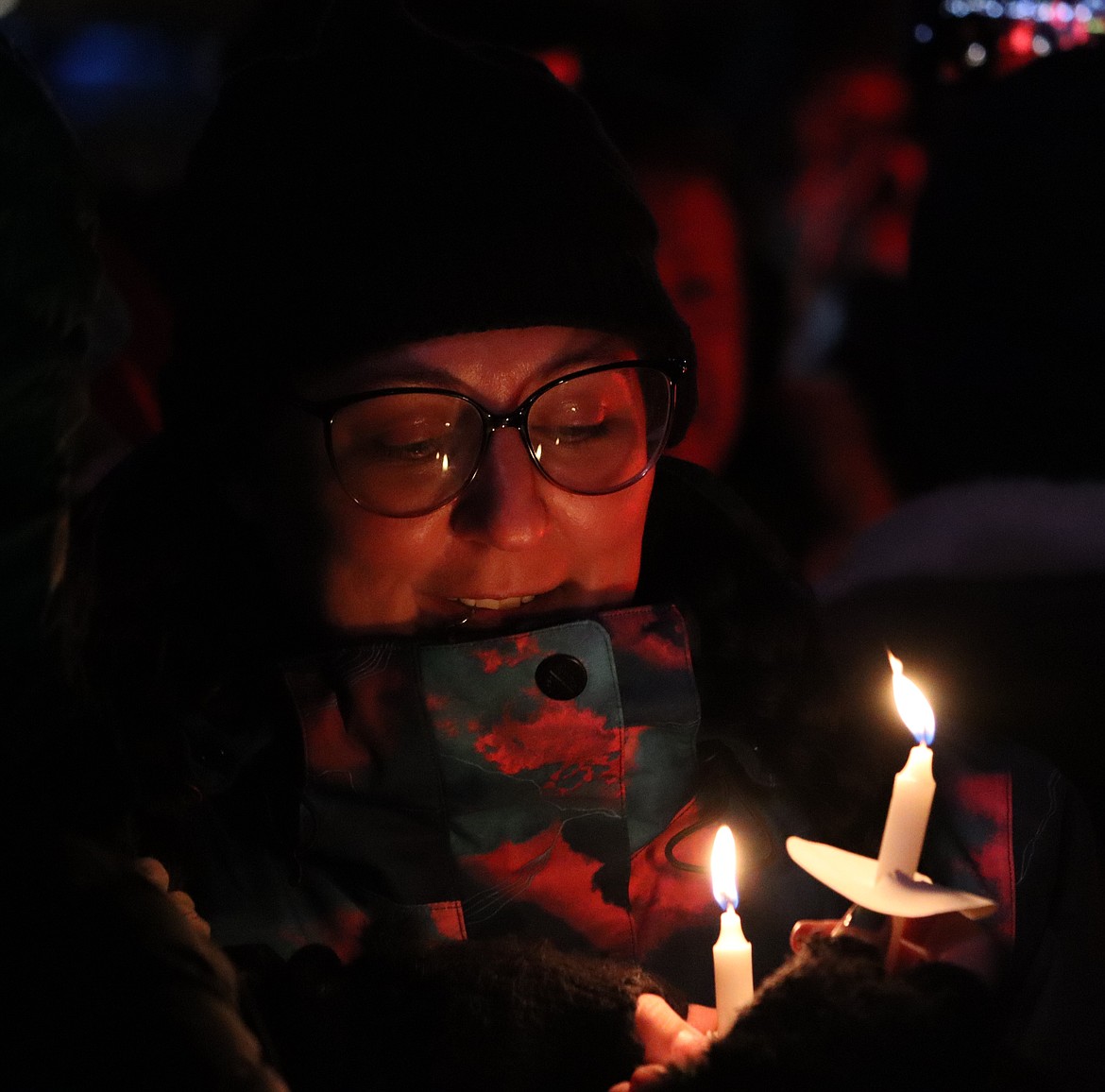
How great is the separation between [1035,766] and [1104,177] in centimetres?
113

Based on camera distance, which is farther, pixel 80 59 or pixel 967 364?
pixel 80 59

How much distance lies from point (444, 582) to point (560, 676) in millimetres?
231

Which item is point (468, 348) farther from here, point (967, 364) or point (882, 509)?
point (882, 509)

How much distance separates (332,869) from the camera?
1.76 metres

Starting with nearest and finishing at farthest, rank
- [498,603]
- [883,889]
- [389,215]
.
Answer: [883,889] → [389,215] → [498,603]

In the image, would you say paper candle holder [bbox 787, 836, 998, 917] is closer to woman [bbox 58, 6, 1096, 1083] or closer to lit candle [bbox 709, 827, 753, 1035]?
lit candle [bbox 709, 827, 753, 1035]

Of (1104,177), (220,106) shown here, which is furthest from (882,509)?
(220,106)

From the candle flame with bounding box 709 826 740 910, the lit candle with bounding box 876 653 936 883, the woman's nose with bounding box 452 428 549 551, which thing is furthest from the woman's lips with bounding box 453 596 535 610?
the lit candle with bounding box 876 653 936 883

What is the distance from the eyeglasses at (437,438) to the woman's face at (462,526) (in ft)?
0.06

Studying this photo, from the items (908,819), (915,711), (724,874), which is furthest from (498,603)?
(908,819)

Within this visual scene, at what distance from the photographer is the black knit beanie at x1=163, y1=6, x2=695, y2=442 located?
167cm

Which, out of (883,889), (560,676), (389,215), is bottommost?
(883,889)

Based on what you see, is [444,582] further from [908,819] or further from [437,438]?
[908,819]

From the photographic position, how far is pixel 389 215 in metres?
1.68
